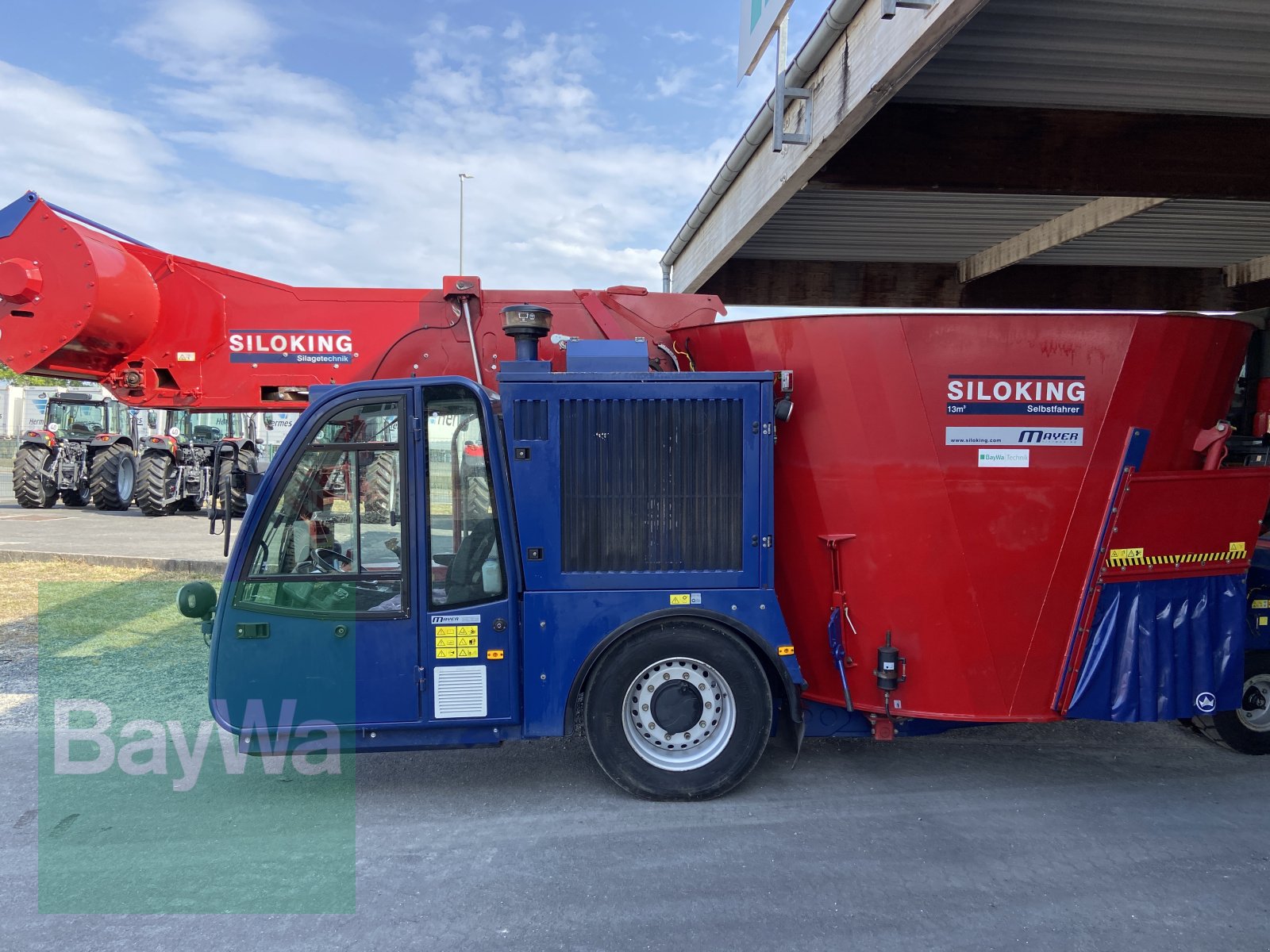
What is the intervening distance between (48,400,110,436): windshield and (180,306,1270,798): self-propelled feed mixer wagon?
1792 centimetres

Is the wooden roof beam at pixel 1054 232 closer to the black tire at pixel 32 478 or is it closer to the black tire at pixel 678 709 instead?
the black tire at pixel 678 709

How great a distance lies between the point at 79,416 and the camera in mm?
19344

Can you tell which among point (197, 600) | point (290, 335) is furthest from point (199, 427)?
point (197, 600)

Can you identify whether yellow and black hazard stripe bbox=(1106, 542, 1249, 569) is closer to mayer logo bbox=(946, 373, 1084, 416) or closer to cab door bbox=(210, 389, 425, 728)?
mayer logo bbox=(946, 373, 1084, 416)

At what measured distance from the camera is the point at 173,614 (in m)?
8.40

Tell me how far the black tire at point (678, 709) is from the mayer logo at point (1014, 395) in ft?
5.62

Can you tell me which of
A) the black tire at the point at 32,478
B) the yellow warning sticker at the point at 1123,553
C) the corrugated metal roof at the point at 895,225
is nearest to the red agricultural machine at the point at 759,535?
the yellow warning sticker at the point at 1123,553

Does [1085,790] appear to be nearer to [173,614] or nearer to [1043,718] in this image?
[1043,718]

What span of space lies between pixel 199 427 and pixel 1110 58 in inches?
784

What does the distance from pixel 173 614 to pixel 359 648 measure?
5.23m

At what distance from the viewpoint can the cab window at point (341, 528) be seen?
14.1 feet

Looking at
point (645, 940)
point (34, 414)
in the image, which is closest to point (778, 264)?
point (645, 940)

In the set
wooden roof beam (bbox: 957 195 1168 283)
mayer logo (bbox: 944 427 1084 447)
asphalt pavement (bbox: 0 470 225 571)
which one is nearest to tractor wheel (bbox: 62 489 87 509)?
asphalt pavement (bbox: 0 470 225 571)

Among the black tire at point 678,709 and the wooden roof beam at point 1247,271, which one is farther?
the wooden roof beam at point 1247,271
